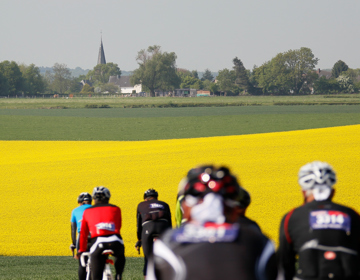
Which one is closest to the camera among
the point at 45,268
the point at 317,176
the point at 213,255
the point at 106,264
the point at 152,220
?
the point at 213,255

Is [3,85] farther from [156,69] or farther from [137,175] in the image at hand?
[137,175]

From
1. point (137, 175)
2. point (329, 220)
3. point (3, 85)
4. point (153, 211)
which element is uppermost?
point (329, 220)

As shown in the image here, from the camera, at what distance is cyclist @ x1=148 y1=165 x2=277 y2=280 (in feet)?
8.90

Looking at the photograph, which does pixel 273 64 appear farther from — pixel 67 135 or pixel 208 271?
pixel 208 271

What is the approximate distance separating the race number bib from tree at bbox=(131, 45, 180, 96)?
539ft

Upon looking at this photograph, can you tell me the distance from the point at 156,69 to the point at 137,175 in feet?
482

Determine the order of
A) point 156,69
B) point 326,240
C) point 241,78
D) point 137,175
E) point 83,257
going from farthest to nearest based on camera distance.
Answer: point 241,78
point 156,69
point 137,175
point 83,257
point 326,240

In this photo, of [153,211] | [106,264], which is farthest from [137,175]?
[106,264]

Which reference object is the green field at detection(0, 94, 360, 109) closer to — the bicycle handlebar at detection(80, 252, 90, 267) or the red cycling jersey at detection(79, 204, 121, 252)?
→ the bicycle handlebar at detection(80, 252, 90, 267)

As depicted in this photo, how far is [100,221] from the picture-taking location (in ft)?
22.1

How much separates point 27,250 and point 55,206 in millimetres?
4218

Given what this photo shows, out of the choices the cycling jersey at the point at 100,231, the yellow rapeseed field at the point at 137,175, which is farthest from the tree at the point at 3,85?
the cycling jersey at the point at 100,231

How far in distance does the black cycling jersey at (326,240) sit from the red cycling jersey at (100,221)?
293 centimetres

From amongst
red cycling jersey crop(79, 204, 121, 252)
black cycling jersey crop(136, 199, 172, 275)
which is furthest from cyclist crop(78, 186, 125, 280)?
black cycling jersey crop(136, 199, 172, 275)
